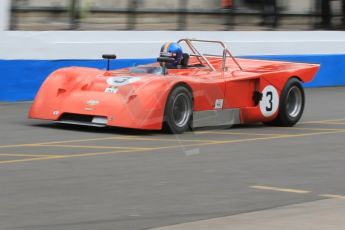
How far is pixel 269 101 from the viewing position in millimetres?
13086

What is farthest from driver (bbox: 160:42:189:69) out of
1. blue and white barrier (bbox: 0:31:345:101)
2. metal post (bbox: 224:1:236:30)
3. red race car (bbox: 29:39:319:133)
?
metal post (bbox: 224:1:236:30)

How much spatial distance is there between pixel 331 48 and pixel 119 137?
1278 cm

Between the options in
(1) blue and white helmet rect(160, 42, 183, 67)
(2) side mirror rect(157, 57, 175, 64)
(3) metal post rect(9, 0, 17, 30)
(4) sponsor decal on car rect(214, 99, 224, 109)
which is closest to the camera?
(2) side mirror rect(157, 57, 175, 64)

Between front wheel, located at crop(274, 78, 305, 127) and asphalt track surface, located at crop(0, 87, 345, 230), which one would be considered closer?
asphalt track surface, located at crop(0, 87, 345, 230)

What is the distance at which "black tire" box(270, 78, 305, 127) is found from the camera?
13281 mm

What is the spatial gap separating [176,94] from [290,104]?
2729 mm

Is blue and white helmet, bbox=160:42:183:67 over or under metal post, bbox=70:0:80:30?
under

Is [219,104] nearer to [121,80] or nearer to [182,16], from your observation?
[121,80]

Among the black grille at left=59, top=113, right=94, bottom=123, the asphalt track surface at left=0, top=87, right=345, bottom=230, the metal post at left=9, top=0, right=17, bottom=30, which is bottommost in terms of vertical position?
the asphalt track surface at left=0, top=87, right=345, bottom=230

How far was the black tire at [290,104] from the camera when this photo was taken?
43.6ft

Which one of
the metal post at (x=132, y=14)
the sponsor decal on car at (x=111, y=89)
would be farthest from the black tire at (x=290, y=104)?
the metal post at (x=132, y=14)

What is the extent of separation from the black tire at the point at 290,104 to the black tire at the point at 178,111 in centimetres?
190

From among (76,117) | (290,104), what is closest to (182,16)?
(290,104)

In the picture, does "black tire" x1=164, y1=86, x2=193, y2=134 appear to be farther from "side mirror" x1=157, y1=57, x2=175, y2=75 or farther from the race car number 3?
the race car number 3
